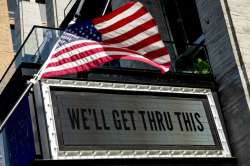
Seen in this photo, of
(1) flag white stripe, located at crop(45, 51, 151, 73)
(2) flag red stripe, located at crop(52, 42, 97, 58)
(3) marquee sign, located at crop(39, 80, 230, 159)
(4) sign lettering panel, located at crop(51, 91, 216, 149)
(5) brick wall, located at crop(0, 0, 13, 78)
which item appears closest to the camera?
(1) flag white stripe, located at crop(45, 51, 151, 73)

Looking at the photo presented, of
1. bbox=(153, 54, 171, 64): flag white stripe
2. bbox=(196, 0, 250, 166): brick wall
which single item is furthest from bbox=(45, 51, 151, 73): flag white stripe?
bbox=(196, 0, 250, 166): brick wall

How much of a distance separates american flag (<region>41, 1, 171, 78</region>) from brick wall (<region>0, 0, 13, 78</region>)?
19.7 metres

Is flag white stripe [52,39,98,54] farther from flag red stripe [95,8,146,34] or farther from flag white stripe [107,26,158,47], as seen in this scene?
flag white stripe [107,26,158,47]

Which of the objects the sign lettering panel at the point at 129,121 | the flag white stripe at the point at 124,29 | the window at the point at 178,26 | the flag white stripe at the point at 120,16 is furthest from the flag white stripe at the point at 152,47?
the window at the point at 178,26

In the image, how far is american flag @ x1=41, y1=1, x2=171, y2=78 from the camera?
41.8ft

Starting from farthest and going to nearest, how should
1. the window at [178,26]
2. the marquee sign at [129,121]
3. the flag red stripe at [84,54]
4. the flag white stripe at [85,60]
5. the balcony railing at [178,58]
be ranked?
the window at [178,26] < the balcony railing at [178,58] < the marquee sign at [129,121] < the flag red stripe at [84,54] < the flag white stripe at [85,60]

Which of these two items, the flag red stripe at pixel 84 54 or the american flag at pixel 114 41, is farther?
the american flag at pixel 114 41

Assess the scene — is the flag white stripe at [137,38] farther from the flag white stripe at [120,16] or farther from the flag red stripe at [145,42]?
the flag white stripe at [120,16]

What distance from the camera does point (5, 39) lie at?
3366 centimetres

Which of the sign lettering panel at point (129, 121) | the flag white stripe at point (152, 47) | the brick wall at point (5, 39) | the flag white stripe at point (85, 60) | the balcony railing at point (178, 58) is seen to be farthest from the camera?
the brick wall at point (5, 39)

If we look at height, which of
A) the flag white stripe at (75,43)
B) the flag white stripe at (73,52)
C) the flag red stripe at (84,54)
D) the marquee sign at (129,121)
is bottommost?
the marquee sign at (129,121)

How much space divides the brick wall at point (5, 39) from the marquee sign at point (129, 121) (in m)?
19.2

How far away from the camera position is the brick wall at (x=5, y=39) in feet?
107

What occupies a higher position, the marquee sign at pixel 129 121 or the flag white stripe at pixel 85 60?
the flag white stripe at pixel 85 60
